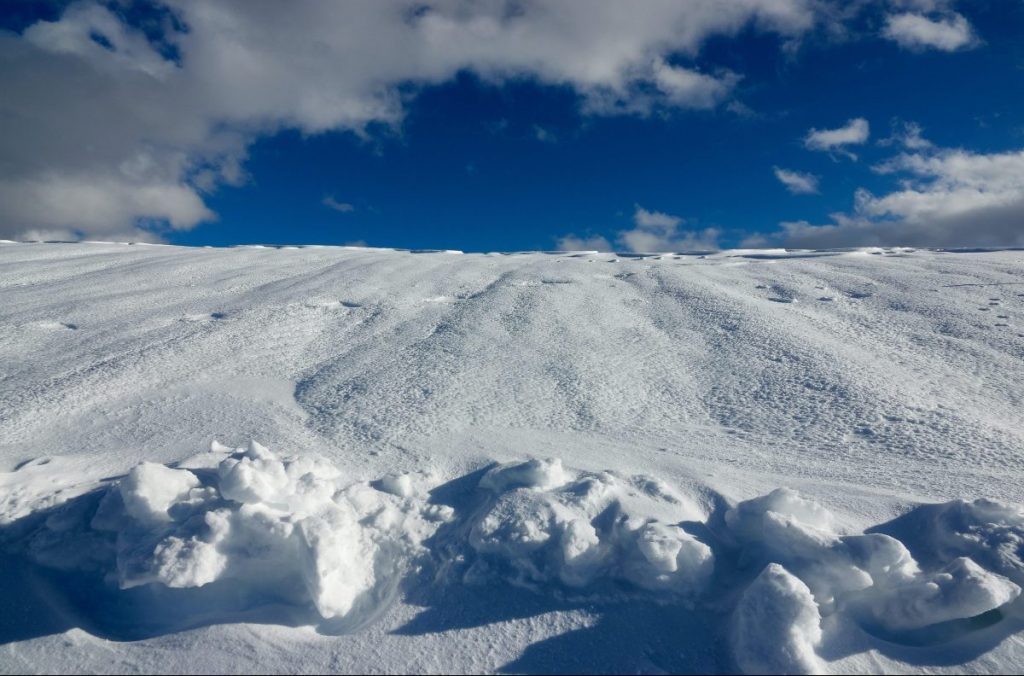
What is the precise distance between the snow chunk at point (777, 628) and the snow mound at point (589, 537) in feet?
0.59

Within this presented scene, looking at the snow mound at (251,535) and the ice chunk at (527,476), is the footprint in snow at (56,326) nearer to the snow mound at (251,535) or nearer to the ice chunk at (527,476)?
the snow mound at (251,535)

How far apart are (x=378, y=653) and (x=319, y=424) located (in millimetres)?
1237

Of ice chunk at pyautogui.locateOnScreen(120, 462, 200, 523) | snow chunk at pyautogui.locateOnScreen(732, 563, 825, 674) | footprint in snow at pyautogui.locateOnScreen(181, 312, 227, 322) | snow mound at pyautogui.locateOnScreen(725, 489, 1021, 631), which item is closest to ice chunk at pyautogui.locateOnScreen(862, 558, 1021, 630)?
snow mound at pyautogui.locateOnScreen(725, 489, 1021, 631)

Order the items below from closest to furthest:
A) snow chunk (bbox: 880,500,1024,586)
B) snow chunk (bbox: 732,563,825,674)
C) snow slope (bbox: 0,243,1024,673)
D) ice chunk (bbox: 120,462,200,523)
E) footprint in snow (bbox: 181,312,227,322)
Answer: snow chunk (bbox: 732,563,825,674) < snow slope (bbox: 0,243,1024,673) < snow chunk (bbox: 880,500,1024,586) < ice chunk (bbox: 120,462,200,523) < footprint in snow (bbox: 181,312,227,322)

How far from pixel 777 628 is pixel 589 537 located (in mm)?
544

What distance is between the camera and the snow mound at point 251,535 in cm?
157

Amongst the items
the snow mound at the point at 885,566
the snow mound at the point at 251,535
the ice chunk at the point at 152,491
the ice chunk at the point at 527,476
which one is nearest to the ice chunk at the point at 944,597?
the snow mound at the point at 885,566

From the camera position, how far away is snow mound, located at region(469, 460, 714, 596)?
161 centimetres

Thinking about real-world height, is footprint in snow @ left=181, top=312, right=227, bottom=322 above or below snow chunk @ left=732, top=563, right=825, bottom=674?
above

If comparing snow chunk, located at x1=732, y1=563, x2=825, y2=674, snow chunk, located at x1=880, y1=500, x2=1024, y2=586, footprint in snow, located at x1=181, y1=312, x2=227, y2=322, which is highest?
footprint in snow, located at x1=181, y1=312, x2=227, y2=322

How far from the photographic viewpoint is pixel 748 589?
1500 mm

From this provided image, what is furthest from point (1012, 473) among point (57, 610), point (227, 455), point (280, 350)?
point (280, 350)

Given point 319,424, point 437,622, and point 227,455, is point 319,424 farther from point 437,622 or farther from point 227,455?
point 437,622

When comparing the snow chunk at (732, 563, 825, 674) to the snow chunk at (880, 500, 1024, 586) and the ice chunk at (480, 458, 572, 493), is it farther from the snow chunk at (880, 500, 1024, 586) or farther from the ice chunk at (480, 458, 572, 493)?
the ice chunk at (480, 458, 572, 493)
